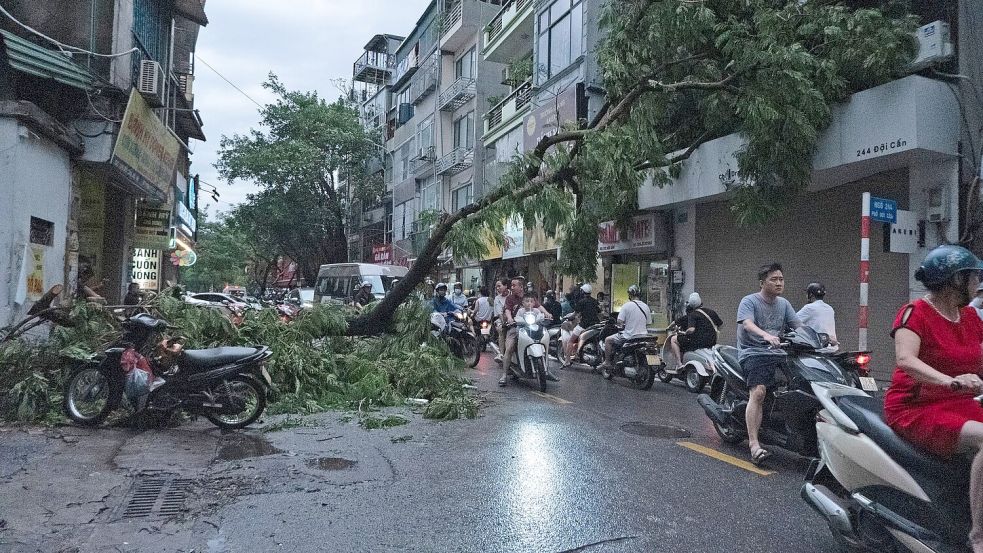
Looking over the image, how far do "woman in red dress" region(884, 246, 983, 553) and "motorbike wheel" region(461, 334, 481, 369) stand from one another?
32.5 feet

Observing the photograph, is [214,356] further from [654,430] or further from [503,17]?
[503,17]

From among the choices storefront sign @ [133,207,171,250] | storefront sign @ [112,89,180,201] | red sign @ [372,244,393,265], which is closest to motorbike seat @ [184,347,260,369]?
storefront sign @ [112,89,180,201]

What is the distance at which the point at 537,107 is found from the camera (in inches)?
889

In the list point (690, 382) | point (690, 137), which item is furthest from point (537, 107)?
point (690, 382)

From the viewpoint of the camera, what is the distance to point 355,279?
23.1m

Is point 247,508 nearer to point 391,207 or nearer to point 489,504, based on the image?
point 489,504

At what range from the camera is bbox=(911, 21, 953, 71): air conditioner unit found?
35.9ft

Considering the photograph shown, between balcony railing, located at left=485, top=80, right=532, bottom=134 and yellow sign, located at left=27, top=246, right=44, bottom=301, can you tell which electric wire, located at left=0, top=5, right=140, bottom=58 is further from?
balcony railing, located at left=485, top=80, right=532, bottom=134

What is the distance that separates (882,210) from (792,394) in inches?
249

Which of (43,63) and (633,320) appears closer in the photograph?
(43,63)

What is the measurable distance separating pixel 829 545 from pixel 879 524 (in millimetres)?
719

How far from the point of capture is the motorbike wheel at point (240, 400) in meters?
6.84

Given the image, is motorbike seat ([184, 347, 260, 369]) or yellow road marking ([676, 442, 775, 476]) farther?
motorbike seat ([184, 347, 260, 369])

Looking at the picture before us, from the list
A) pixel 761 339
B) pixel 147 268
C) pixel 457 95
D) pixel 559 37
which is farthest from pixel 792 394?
pixel 457 95
